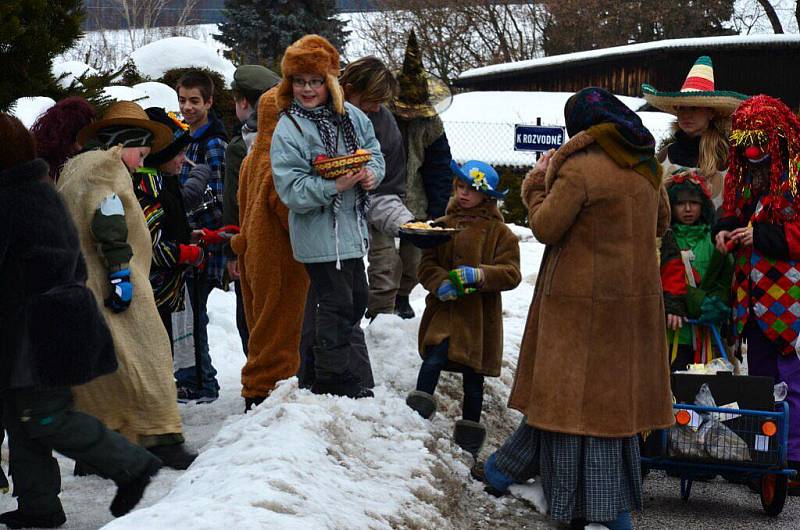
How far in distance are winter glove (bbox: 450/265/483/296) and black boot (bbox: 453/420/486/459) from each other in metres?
0.80

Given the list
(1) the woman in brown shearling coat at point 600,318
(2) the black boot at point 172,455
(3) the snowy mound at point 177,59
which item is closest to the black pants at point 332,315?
(2) the black boot at point 172,455

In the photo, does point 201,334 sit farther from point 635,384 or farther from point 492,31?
point 492,31

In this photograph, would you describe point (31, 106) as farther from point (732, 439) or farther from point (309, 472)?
point (732, 439)

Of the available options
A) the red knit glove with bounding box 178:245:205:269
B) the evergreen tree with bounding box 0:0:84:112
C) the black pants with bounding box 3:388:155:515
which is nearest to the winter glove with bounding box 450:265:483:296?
the red knit glove with bounding box 178:245:205:269

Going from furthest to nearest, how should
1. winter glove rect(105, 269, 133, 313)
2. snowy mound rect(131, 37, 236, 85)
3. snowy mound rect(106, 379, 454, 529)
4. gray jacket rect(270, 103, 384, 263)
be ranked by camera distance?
snowy mound rect(131, 37, 236, 85), gray jacket rect(270, 103, 384, 263), winter glove rect(105, 269, 133, 313), snowy mound rect(106, 379, 454, 529)

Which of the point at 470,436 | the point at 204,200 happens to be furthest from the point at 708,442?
A: the point at 204,200

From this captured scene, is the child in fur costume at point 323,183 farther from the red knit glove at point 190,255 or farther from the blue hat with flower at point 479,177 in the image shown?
the red knit glove at point 190,255

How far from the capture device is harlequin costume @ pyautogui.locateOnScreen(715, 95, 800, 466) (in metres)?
6.74

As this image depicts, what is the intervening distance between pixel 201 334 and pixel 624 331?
3.29 m

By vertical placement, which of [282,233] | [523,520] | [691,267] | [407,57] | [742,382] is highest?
[407,57]

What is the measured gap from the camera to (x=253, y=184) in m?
6.56

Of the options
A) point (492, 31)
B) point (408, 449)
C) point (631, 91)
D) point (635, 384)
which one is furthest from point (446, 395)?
point (492, 31)

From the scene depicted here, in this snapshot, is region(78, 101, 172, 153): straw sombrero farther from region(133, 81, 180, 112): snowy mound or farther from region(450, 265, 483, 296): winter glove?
region(133, 81, 180, 112): snowy mound

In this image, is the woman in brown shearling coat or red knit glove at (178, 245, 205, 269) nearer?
the woman in brown shearling coat
